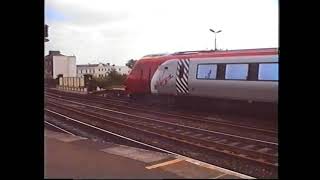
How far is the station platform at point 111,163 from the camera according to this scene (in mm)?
2527

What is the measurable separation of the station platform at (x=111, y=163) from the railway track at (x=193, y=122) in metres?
0.23

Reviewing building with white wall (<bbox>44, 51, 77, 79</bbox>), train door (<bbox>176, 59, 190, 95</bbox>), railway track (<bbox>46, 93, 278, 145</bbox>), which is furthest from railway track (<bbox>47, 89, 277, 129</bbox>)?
train door (<bbox>176, 59, 190, 95</bbox>)

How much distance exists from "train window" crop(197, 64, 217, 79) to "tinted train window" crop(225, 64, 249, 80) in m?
0.09

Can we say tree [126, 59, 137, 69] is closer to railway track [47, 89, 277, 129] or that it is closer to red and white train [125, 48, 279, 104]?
red and white train [125, 48, 279, 104]

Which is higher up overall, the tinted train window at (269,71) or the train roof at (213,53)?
the train roof at (213,53)

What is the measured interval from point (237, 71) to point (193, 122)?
0.45 metres

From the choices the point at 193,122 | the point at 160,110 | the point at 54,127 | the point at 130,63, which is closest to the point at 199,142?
the point at 193,122

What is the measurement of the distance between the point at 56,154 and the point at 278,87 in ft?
4.51

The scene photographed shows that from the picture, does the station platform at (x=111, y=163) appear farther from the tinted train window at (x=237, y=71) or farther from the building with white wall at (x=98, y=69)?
the tinted train window at (x=237, y=71)

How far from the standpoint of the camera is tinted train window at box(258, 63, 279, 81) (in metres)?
2.67

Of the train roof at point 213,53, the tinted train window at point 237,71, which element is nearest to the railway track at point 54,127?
the train roof at point 213,53
